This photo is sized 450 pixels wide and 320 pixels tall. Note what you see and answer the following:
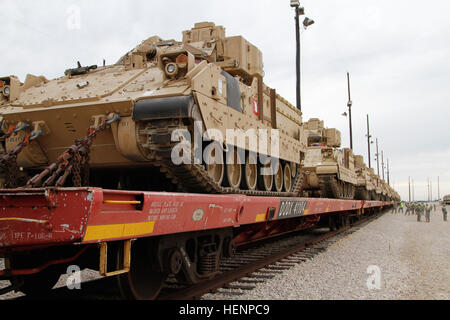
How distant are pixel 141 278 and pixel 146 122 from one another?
7.31 feet

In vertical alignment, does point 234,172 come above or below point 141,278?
above

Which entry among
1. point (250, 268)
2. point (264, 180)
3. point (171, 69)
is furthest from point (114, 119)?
point (264, 180)

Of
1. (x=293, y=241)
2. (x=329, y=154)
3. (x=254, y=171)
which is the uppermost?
(x=329, y=154)

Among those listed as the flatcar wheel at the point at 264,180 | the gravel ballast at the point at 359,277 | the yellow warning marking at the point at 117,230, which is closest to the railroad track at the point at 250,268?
the gravel ballast at the point at 359,277

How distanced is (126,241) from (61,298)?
2177 mm

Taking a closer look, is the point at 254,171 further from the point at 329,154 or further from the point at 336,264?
the point at 329,154

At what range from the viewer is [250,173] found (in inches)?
347

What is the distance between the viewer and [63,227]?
9.91 ft

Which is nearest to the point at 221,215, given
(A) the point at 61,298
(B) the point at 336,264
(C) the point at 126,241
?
(C) the point at 126,241

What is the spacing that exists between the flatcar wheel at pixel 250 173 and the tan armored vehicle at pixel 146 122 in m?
0.02

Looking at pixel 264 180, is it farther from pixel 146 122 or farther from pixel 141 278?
pixel 141 278
